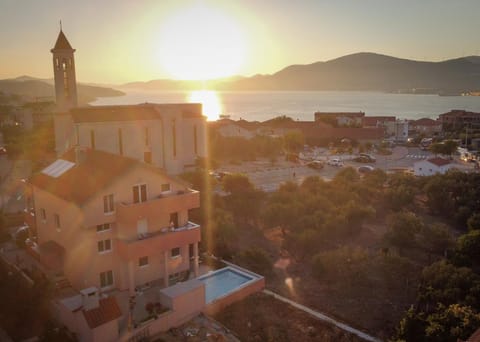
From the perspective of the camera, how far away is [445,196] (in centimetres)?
2138

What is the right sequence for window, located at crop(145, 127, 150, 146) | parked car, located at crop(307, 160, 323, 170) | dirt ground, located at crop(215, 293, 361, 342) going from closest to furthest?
dirt ground, located at crop(215, 293, 361, 342) → window, located at crop(145, 127, 150, 146) → parked car, located at crop(307, 160, 323, 170)

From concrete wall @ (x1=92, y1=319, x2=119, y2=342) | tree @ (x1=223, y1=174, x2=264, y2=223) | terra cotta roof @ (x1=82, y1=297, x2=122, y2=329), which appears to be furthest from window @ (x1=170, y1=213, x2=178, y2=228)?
tree @ (x1=223, y1=174, x2=264, y2=223)

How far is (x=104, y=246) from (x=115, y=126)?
13827 millimetres

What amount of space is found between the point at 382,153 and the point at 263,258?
33066mm

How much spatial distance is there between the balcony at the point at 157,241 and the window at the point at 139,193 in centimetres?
86

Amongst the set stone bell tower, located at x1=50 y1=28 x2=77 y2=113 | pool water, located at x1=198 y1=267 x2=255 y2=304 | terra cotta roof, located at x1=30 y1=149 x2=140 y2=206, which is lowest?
pool water, located at x1=198 y1=267 x2=255 y2=304

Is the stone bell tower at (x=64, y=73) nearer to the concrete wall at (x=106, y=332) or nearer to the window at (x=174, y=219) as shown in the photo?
the window at (x=174, y=219)

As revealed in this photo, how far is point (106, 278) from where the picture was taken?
1099 cm

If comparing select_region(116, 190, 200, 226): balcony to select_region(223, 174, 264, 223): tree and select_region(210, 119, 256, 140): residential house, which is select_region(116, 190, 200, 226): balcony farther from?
select_region(210, 119, 256, 140): residential house

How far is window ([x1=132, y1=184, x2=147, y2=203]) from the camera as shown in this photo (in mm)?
11087

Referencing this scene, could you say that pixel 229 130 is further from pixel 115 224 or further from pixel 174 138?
pixel 115 224

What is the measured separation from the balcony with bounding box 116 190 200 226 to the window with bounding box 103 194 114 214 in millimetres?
165

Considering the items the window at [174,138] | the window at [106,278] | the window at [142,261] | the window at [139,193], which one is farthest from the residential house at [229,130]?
the window at [106,278]

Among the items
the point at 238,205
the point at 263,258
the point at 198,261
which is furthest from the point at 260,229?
the point at 198,261
